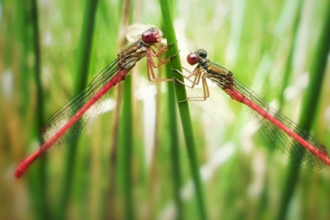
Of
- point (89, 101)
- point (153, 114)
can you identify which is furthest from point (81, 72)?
point (153, 114)

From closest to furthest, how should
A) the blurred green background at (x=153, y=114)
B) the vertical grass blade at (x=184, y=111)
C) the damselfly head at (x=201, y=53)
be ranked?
the vertical grass blade at (x=184, y=111) → the damselfly head at (x=201, y=53) → the blurred green background at (x=153, y=114)

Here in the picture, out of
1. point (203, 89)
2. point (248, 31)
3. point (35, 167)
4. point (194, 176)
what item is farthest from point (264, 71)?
point (35, 167)

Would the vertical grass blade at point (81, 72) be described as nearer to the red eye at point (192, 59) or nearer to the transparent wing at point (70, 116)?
the transparent wing at point (70, 116)

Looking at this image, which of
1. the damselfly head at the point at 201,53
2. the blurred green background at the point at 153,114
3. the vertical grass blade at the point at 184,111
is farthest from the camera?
the blurred green background at the point at 153,114

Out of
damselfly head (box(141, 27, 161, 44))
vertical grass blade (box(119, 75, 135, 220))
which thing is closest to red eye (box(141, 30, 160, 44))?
damselfly head (box(141, 27, 161, 44))

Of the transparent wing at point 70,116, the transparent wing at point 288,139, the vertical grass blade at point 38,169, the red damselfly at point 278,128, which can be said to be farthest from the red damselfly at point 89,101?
the transparent wing at point 288,139

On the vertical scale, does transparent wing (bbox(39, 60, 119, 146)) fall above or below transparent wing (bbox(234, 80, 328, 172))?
above

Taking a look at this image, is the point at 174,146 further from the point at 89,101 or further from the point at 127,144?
the point at 89,101

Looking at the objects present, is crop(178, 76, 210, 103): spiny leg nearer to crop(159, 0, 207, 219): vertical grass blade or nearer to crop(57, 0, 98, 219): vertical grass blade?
crop(159, 0, 207, 219): vertical grass blade
